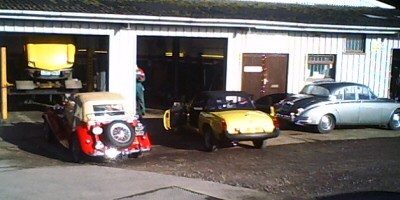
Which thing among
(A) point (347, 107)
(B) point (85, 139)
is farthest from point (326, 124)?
(B) point (85, 139)

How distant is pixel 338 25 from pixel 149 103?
809 cm

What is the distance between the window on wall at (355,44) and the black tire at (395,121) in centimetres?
354

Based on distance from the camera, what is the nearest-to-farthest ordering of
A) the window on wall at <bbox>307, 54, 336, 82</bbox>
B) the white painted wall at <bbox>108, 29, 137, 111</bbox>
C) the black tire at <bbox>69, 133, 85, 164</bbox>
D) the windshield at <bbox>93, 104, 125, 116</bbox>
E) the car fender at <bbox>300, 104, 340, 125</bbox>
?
the black tire at <bbox>69, 133, 85, 164</bbox> < the windshield at <bbox>93, 104, 125, 116</bbox> < the car fender at <bbox>300, 104, 340, 125</bbox> < the white painted wall at <bbox>108, 29, 137, 111</bbox> < the window on wall at <bbox>307, 54, 336, 82</bbox>

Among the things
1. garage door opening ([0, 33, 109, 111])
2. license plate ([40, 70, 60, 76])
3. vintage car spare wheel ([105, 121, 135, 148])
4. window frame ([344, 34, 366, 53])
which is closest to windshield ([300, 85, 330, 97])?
window frame ([344, 34, 366, 53])

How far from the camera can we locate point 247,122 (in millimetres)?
12453

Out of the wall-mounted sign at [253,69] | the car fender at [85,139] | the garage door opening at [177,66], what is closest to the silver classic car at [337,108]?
the wall-mounted sign at [253,69]

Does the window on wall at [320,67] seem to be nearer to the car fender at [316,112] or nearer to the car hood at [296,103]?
the car hood at [296,103]

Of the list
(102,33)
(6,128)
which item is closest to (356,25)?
(102,33)

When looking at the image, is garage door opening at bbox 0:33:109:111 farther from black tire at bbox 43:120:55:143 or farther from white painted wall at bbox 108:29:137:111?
black tire at bbox 43:120:55:143

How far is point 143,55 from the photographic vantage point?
24953mm

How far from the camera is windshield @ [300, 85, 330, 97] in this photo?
667 inches

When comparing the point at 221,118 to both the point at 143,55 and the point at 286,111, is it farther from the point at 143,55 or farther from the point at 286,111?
the point at 143,55

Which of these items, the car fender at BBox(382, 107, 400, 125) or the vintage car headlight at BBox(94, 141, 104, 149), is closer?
the vintage car headlight at BBox(94, 141, 104, 149)

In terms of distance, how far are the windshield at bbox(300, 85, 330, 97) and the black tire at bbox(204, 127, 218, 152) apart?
5.25 m
